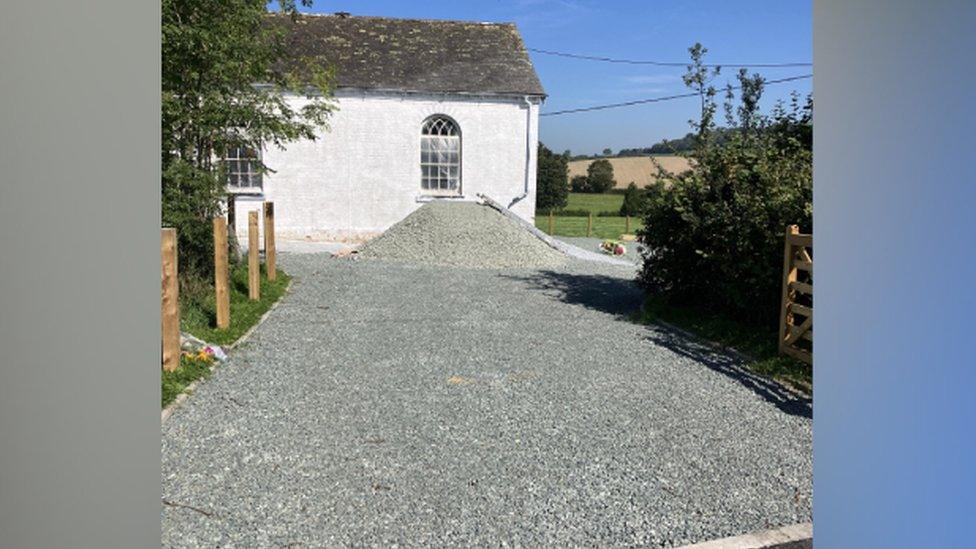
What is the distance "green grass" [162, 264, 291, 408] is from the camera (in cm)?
661

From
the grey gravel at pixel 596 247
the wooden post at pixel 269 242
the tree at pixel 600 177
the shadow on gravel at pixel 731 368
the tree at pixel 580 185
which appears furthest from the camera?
the tree at pixel 580 185

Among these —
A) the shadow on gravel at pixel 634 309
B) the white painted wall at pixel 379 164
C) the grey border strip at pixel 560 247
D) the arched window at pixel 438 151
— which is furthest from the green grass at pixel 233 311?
the arched window at pixel 438 151

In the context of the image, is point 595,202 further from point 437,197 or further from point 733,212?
point 733,212

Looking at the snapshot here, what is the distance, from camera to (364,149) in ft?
67.7

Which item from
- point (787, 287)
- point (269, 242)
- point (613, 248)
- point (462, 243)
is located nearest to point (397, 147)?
point (462, 243)

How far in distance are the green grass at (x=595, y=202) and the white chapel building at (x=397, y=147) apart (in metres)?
13.8

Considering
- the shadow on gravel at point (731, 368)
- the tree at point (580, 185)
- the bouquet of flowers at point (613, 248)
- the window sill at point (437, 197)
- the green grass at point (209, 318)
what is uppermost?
the tree at point (580, 185)

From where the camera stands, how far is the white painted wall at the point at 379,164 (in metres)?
20.4

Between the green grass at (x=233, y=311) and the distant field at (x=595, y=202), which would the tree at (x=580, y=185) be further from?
the green grass at (x=233, y=311)

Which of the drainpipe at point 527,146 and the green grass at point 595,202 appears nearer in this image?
the drainpipe at point 527,146

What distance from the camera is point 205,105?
981 centimetres
